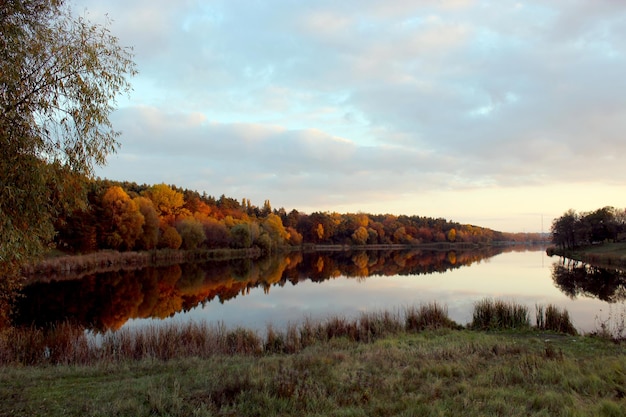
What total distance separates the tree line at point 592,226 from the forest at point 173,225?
5660cm

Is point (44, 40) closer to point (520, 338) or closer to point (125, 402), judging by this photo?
point (125, 402)

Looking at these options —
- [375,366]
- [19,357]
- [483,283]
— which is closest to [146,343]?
[19,357]

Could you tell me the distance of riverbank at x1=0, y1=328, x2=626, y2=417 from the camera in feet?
19.3

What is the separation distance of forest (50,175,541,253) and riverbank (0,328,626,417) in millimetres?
3536

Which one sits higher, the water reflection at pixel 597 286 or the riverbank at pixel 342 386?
the riverbank at pixel 342 386

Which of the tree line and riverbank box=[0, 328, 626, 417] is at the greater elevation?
the tree line

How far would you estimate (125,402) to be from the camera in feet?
20.3

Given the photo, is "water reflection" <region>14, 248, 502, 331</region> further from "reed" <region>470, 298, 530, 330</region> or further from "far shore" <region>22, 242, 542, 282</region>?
"reed" <region>470, 298, 530, 330</region>

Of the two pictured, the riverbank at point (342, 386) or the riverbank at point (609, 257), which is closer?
the riverbank at point (342, 386)

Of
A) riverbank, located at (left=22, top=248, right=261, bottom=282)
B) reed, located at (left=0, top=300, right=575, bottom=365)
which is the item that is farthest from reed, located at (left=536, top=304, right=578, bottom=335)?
riverbank, located at (left=22, top=248, right=261, bottom=282)

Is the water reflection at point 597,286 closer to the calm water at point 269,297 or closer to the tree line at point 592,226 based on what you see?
the calm water at point 269,297

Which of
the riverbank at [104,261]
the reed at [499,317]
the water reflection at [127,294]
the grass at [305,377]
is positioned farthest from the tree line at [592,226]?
the grass at [305,377]

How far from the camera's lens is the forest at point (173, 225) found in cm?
5306

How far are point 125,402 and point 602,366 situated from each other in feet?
27.8
